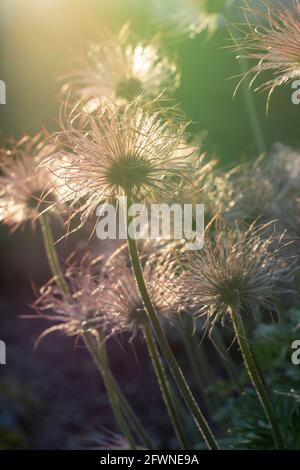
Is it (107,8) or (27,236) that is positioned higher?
(107,8)

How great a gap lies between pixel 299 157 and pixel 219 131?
189 inches

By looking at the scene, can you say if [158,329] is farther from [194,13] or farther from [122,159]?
[194,13]

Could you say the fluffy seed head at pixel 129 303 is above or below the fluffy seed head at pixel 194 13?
below

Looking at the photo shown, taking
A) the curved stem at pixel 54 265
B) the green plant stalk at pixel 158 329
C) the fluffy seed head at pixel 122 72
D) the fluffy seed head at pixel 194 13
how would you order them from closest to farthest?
the green plant stalk at pixel 158 329
the curved stem at pixel 54 265
the fluffy seed head at pixel 122 72
the fluffy seed head at pixel 194 13

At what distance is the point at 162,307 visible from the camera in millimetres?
3014

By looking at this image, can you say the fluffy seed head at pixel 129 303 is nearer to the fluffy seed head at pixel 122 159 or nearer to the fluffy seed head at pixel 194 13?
the fluffy seed head at pixel 122 159

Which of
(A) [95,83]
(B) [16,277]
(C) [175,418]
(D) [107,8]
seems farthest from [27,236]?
(C) [175,418]

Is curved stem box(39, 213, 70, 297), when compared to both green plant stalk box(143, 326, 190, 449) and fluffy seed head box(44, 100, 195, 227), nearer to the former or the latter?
green plant stalk box(143, 326, 190, 449)

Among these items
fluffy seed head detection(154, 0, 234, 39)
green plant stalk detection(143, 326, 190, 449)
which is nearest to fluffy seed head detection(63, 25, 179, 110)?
fluffy seed head detection(154, 0, 234, 39)

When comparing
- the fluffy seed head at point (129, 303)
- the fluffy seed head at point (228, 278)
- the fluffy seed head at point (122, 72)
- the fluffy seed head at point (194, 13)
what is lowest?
the fluffy seed head at point (129, 303)

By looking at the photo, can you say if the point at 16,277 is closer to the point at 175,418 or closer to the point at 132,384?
the point at 132,384

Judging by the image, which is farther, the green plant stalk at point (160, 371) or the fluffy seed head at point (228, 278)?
the green plant stalk at point (160, 371)

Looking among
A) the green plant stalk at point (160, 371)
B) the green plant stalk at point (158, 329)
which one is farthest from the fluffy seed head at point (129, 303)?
the green plant stalk at point (158, 329)

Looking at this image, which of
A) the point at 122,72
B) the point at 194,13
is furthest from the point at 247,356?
the point at 194,13
